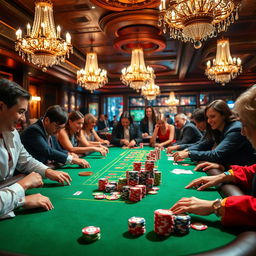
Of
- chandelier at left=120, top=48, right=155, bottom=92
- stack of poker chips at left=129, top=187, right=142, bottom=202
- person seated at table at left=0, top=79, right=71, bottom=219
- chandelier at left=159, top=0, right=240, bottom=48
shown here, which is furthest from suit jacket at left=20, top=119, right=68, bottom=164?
chandelier at left=120, top=48, right=155, bottom=92

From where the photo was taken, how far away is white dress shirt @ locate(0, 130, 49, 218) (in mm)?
1256

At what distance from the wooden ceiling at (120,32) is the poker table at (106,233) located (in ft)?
10.5

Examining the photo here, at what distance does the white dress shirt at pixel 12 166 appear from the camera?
4.12 feet

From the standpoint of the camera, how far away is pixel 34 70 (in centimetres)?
734

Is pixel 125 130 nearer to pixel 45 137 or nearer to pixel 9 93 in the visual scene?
pixel 45 137

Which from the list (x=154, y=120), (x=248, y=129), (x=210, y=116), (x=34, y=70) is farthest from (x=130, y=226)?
(x=34, y=70)

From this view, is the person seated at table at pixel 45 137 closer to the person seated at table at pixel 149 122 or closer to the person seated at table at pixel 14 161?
the person seated at table at pixel 14 161

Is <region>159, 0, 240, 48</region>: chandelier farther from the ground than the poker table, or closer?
farther from the ground

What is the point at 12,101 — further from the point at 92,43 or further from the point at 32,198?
the point at 92,43

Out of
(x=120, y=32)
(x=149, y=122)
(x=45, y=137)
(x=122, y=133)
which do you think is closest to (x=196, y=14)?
(x=45, y=137)

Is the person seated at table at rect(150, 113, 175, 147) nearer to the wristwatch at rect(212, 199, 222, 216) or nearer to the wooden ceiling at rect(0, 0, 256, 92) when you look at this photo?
the wooden ceiling at rect(0, 0, 256, 92)

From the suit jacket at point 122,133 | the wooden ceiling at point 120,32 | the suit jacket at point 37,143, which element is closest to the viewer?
the suit jacket at point 37,143

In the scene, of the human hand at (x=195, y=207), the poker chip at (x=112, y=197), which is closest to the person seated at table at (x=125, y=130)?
the poker chip at (x=112, y=197)

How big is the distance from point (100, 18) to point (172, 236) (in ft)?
15.6
